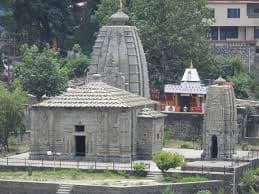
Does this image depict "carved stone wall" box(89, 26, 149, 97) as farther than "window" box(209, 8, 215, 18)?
No

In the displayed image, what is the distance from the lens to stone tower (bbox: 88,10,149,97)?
88125 mm

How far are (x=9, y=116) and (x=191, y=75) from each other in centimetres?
1563

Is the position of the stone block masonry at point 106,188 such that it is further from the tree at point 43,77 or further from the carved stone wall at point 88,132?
the tree at point 43,77

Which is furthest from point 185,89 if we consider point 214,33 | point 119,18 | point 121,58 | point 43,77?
point 214,33

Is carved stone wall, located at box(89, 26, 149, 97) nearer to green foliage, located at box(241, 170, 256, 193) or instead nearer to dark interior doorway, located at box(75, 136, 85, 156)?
dark interior doorway, located at box(75, 136, 85, 156)

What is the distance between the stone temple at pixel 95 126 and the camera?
81.8m

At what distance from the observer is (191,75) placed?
9956 cm

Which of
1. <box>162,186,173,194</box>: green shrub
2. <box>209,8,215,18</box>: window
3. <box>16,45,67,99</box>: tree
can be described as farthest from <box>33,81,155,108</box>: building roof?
<box>209,8,215,18</box>: window

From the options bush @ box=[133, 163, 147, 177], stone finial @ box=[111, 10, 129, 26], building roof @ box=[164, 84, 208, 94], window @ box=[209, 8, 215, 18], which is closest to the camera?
bush @ box=[133, 163, 147, 177]

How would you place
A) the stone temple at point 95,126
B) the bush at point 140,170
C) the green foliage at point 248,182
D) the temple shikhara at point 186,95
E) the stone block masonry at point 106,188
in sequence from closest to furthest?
the stone block masonry at point 106,188
the bush at point 140,170
the green foliage at point 248,182
the stone temple at point 95,126
the temple shikhara at point 186,95

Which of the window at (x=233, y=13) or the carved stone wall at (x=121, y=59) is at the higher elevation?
the window at (x=233, y=13)

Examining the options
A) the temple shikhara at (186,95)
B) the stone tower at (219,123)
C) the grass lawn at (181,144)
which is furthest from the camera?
the temple shikhara at (186,95)

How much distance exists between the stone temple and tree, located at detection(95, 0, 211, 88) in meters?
18.3

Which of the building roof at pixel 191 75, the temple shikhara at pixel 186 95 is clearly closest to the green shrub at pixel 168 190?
the temple shikhara at pixel 186 95
